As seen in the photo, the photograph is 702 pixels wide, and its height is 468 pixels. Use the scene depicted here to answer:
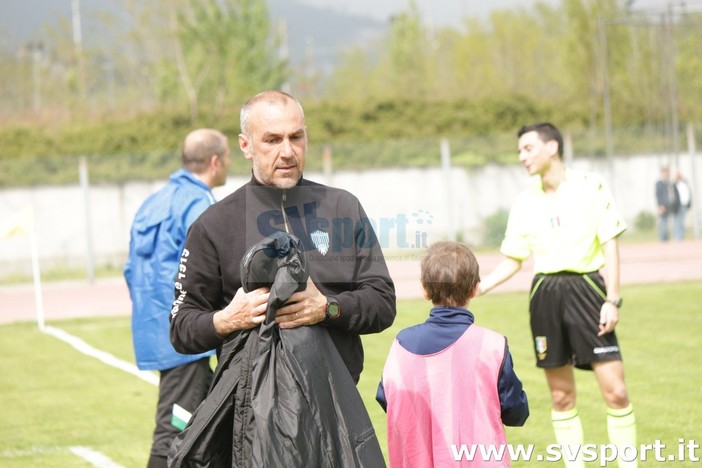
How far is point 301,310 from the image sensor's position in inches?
143

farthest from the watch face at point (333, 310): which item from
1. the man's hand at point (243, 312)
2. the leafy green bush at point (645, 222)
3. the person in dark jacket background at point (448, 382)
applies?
the leafy green bush at point (645, 222)

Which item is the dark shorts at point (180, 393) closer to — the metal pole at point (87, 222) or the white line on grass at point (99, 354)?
the white line on grass at point (99, 354)

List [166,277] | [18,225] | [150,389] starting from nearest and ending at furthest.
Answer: [166,277] < [150,389] < [18,225]

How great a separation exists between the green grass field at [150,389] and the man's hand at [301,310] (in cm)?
397

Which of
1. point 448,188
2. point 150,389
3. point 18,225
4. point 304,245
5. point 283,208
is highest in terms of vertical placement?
point 283,208

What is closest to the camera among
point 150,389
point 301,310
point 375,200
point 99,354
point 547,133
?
point 301,310

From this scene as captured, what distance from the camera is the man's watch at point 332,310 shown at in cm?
369

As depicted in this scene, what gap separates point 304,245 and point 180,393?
112 inches

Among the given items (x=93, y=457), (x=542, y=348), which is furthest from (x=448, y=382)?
(x=93, y=457)

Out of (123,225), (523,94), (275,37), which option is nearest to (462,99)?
(523,94)

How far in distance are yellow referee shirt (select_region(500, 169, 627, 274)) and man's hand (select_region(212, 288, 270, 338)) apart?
11.5 feet

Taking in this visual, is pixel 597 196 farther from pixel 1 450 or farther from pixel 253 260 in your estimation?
pixel 1 450

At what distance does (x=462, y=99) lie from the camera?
3978cm

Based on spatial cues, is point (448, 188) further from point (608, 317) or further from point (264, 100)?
point (264, 100)
